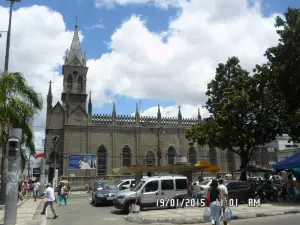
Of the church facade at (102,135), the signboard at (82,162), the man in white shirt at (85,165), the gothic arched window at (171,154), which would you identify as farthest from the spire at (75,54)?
the gothic arched window at (171,154)

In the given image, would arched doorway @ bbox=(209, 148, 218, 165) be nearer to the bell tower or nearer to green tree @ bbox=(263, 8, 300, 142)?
the bell tower

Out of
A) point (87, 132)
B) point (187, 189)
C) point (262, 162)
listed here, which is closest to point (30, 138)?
point (187, 189)

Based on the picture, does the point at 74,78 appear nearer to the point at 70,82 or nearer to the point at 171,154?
the point at 70,82

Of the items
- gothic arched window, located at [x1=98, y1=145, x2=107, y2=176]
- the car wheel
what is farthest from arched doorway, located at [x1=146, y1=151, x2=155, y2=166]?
the car wheel

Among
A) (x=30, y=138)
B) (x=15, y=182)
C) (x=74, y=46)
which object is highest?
(x=74, y=46)

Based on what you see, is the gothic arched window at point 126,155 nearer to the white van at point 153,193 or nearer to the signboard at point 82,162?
the signboard at point 82,162

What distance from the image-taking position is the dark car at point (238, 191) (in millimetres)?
17859

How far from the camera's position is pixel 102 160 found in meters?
49.2

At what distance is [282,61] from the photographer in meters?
18.7

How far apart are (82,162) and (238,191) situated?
3041 cm

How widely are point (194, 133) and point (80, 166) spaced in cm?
2140

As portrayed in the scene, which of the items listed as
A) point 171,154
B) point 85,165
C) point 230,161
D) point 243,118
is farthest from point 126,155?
point 243,118

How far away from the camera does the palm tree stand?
1369cm

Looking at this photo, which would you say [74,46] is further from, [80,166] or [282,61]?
[282,61]
